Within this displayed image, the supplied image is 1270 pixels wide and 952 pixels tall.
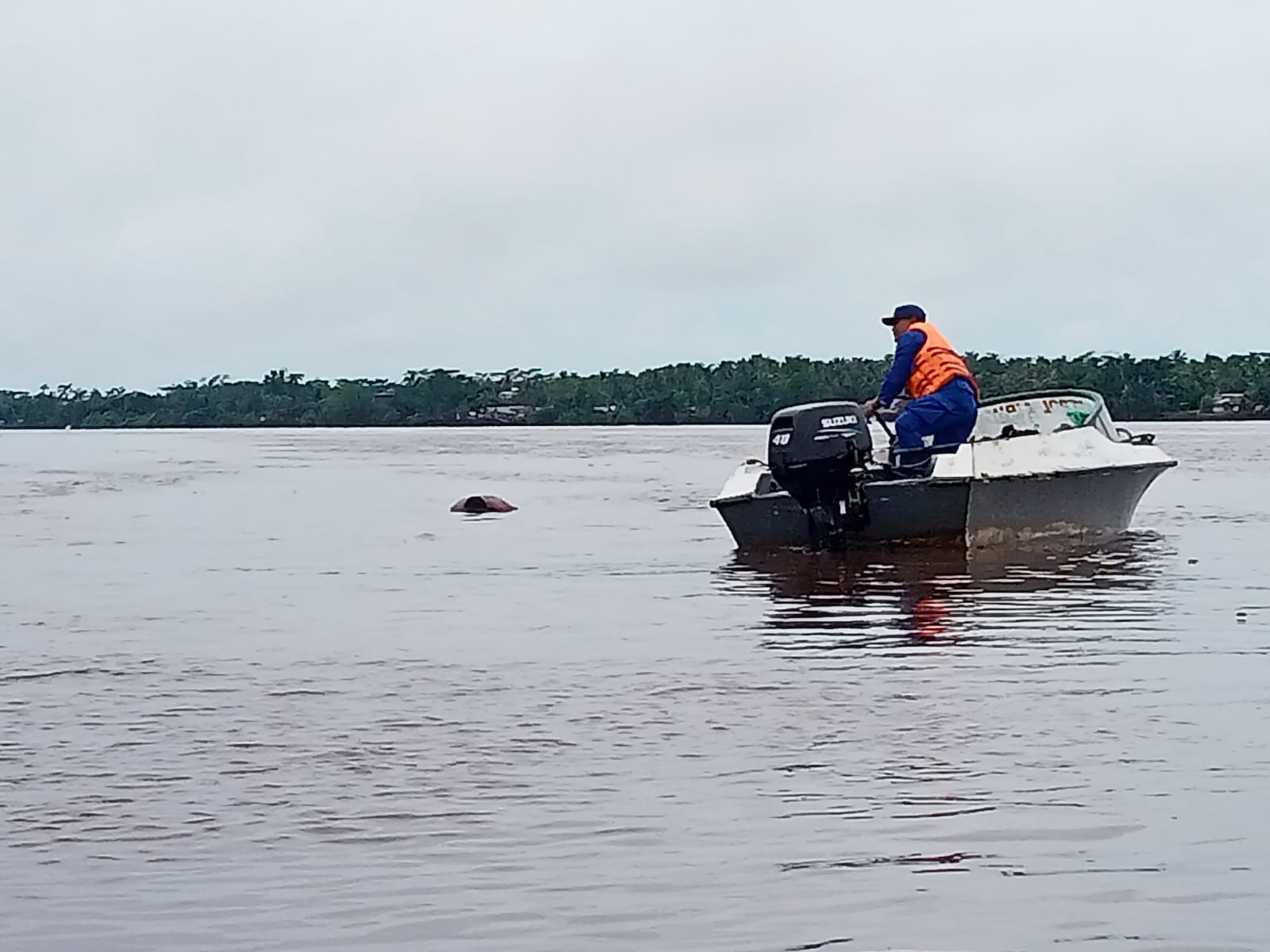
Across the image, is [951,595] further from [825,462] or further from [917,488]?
[917,488]

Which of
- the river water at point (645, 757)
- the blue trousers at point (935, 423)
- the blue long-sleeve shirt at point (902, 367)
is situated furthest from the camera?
the blue long-sleeve shirt at point (902, 367)

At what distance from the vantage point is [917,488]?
1511 centimetres

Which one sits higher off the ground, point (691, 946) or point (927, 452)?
point (927, 452)

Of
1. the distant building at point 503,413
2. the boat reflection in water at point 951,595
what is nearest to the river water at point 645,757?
the boat reflection in water at point 951,595

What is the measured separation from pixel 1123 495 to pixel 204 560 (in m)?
7.94

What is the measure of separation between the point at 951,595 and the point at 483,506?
42.4 feet

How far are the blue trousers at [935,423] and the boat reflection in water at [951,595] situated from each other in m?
0.91

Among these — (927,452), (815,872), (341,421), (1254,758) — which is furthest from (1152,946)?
(341,421)

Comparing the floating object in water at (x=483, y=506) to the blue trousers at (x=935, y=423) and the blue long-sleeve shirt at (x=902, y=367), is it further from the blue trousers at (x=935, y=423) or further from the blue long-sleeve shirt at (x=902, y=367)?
the blue trousers at (x=935, y=423)

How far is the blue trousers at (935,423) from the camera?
50.9 feet

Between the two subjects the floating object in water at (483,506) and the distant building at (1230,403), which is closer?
the floating object in water at (483,506)

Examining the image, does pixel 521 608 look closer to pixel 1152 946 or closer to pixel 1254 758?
pixel 1254 758

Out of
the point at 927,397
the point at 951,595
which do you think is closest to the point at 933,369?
the point at 927,397

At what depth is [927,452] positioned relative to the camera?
51.0 feet
